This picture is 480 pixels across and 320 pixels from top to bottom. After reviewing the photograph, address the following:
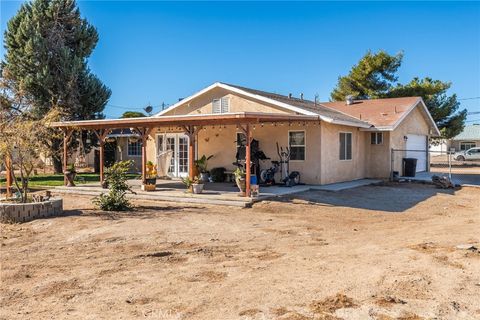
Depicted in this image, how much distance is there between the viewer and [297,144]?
1547 centimetres

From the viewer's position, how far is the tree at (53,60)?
21203mm

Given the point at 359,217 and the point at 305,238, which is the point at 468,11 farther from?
the point at 305,238

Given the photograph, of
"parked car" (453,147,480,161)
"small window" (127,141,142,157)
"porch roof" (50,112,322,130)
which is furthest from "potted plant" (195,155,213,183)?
"parked car" (453,147,480,161)

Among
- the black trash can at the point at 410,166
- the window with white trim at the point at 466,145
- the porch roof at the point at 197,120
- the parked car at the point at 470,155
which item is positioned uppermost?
the window with white trim at the point at 466,145

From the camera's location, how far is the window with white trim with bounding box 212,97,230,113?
17.7 m

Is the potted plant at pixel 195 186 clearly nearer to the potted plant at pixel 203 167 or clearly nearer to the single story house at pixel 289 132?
the single story house at pixel 289 132

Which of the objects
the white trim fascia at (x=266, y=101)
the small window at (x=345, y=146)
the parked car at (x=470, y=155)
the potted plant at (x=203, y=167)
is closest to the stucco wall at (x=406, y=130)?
the white trim fascia at (x=266, y=101)

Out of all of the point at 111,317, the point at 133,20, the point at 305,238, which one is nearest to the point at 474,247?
the point at 305,238

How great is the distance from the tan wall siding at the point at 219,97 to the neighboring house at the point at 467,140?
138 feet

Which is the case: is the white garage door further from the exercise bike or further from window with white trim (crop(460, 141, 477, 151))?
window with white trim (crop(460, 141, 477, 151))

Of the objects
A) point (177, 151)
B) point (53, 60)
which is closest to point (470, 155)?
point (177, 151)

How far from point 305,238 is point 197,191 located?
590 centimetres

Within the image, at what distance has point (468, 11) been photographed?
15148 millimetres

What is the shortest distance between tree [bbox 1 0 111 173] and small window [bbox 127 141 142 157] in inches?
183
